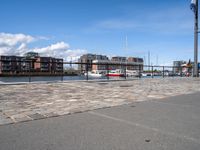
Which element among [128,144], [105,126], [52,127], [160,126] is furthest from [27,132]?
[160,126]

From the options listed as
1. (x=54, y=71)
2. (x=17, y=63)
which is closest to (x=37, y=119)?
(x=17, y=63)

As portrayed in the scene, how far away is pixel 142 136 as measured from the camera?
3.32 metres

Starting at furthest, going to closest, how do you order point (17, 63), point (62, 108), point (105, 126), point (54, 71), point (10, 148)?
point (54, 71), point (17, 63), point (62, 108), point (105, 126), point (10, 148)

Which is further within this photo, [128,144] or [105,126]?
[105,126]

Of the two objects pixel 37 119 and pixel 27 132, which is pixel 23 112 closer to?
pixel 37 119

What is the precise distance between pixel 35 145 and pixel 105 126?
140 cm

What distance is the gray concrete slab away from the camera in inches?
115

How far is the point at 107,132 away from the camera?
3.49 metres

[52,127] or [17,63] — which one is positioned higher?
[17,63]

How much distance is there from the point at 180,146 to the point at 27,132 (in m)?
Result: 2.43

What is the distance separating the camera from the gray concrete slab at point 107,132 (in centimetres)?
292

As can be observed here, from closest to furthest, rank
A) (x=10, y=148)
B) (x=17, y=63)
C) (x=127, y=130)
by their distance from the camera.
→ (x=10, y=148) < (x=127, y=130) < (x=17, y=63)

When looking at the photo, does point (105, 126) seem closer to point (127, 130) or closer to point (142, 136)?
point (127, 130)

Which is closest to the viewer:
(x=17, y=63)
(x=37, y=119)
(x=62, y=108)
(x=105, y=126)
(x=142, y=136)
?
(x=142, y=136)
